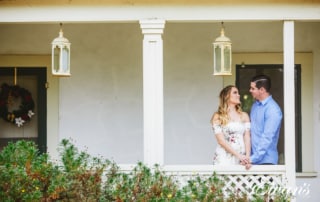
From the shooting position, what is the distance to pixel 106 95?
12.5m

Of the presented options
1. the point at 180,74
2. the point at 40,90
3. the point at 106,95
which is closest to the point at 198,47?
the point at 180,74

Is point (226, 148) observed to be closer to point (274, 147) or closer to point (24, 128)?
point (274, 147)

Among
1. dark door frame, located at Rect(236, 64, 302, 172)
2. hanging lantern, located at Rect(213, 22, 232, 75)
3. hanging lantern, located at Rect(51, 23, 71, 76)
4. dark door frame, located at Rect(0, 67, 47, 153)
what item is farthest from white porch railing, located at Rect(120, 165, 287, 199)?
dark door frame, located at Rect(0, 67, 47, 153)

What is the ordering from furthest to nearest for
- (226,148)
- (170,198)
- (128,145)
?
(128,145) → (226,148) → (170,198)

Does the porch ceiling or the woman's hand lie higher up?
the porch ceiling

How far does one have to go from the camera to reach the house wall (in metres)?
12.4

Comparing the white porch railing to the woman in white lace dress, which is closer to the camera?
the white porch railing

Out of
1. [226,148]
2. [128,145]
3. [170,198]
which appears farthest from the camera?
[128,145]

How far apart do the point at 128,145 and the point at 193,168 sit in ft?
7.81

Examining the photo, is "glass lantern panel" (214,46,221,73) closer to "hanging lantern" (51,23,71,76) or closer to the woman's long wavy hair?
the woman's long wavy hair

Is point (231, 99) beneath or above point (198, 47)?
beneath

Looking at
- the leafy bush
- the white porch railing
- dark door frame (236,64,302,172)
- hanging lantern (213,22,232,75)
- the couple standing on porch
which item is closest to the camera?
the leafy bush

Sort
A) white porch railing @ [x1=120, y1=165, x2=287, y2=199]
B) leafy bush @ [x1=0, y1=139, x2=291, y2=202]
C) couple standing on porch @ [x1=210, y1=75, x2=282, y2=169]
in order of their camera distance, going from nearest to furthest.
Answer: leafy bush @ [x1=0, y1=139, x2=291, y2=202]
white porch railing @ [x1=120, y1=165, x2=287, y2=199]
couple standing on porch @ [x1=210, y1=75, x2=282, y2=169]

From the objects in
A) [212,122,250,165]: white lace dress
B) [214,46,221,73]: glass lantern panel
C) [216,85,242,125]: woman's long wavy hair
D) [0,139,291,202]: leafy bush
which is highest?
[214,46,221,73]: glass lantern panel
